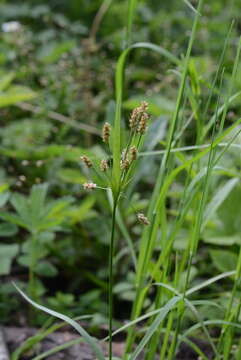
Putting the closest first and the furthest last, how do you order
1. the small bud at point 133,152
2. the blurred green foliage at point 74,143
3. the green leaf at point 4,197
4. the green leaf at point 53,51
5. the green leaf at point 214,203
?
the small bud at point 133,152
the green leaf at point 214,203
the green leaf at point 4,197
the blurred green foliage at point 74,143
the green leaf at point 53,51

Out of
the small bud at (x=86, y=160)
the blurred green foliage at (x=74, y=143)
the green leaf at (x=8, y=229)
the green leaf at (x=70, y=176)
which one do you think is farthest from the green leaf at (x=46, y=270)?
the small bud at (x=86, y=160)

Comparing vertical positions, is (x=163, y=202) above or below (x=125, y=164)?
below

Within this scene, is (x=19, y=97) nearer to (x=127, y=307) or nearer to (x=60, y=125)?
(x=60, y=125)

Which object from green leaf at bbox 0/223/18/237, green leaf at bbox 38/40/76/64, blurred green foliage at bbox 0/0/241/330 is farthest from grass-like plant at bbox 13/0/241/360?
green leaf at bbox 38/40/76/64

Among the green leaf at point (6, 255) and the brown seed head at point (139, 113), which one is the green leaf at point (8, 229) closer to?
the green leaf at point (6, 255)

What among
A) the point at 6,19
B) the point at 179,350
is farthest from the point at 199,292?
the point at 6,19

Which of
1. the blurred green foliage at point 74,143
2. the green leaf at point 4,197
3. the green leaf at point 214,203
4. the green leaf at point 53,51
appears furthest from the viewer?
the green leaf at point 53,51

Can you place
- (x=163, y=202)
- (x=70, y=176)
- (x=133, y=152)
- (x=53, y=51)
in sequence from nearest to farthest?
1. (x=133, y=152)
2. (x=163, y=202)
3. (x=70, y=176)
4. (x=53, y=51)

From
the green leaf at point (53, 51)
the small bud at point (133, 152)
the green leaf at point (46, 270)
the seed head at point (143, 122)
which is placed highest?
the seed head at point (143, 122)

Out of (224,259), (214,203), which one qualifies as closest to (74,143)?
(224,259)

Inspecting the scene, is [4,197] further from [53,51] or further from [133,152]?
[53,51]
